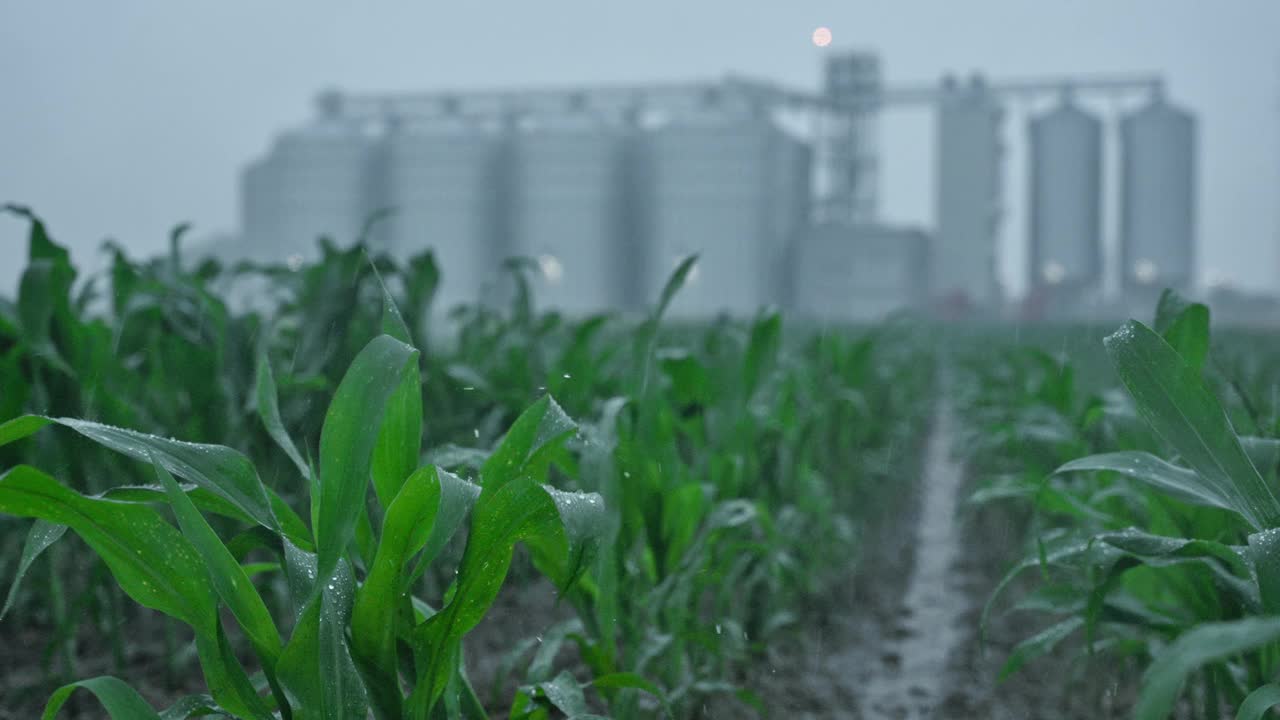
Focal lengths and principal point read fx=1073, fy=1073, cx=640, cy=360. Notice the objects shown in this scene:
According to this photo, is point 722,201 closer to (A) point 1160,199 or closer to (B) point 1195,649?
(A) point 1160,199

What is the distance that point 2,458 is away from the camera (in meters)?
1.57

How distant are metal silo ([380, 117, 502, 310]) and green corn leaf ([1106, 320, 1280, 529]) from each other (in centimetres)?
2531

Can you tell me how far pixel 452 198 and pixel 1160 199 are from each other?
16.8m

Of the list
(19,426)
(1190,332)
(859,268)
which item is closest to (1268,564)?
(1190,332)

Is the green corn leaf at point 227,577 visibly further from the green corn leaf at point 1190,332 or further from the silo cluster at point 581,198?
the silo cluster at point 581,198

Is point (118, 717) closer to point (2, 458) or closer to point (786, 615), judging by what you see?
point (2, 458)

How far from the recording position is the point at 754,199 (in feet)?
83.6

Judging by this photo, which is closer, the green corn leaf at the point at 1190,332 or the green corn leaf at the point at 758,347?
the green corn leaf at the point at 1190,332

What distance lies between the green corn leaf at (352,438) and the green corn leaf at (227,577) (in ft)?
0.23

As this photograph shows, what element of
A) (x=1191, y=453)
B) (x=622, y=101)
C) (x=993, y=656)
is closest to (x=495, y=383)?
(x=993, y=656)

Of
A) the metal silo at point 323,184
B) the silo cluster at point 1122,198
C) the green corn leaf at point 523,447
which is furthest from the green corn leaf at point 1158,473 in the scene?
the metal silo at point 323,184

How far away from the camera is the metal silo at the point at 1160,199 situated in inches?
988

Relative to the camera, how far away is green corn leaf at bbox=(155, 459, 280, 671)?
29.4 inches

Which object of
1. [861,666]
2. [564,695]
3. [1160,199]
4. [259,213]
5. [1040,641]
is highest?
[564,695]
